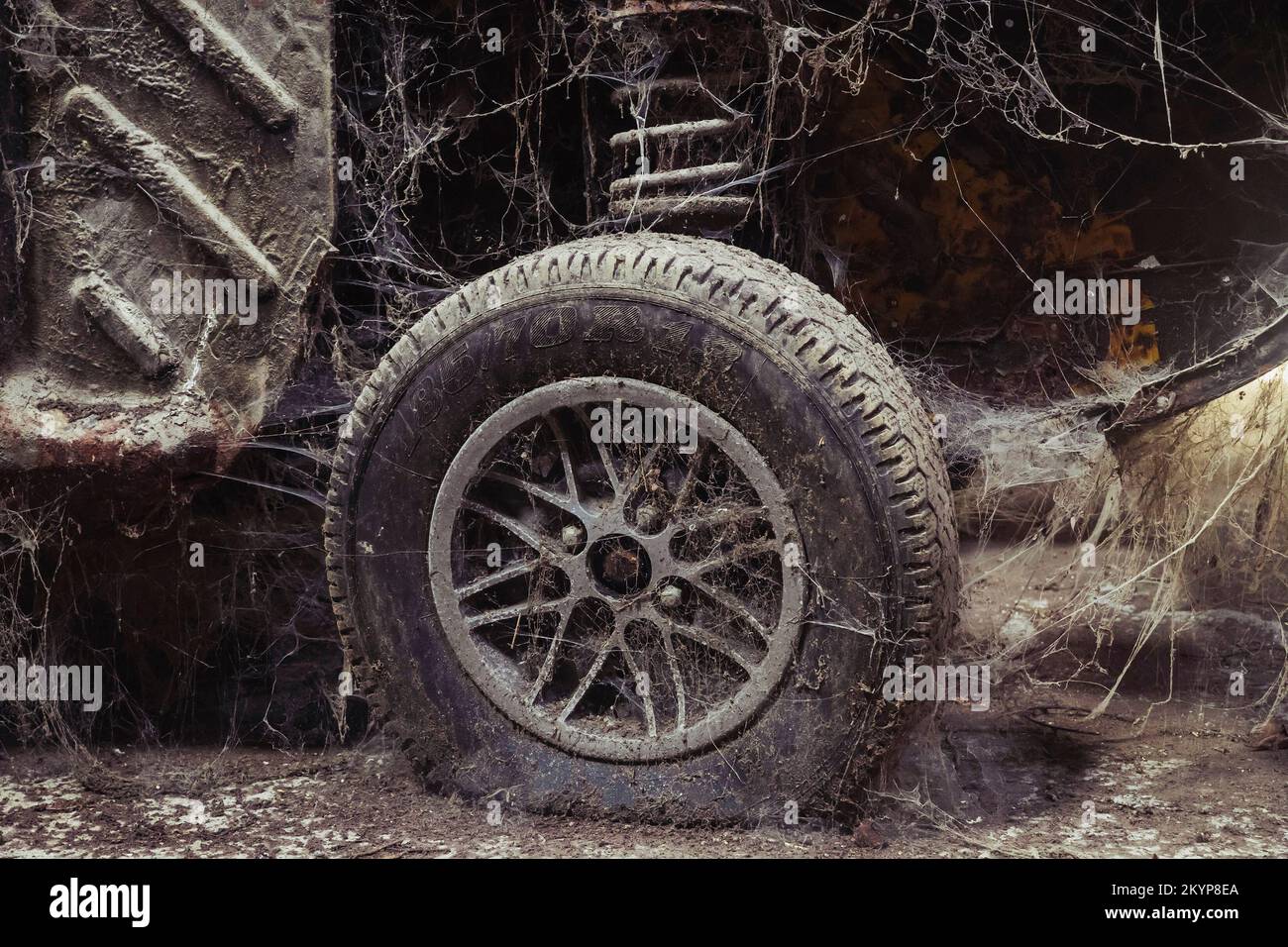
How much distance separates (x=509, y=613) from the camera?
269 cm

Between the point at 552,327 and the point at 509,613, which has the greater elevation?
the point at 552,327

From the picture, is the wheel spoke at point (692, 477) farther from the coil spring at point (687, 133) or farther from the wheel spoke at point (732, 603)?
the coil spring at point (687, 133)

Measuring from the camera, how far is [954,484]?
138 inches

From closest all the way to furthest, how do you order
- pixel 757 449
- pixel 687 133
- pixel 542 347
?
pixel 757 449, pixel 542 347, pixel 687 133

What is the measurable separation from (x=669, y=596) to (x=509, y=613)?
0.34 meters

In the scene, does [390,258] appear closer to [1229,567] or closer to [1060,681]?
[1060,681]

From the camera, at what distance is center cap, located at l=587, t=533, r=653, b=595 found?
263 centimetres

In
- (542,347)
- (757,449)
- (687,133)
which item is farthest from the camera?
(687,133)

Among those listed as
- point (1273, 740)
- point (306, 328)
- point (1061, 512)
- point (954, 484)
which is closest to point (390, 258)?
point (306, 328)

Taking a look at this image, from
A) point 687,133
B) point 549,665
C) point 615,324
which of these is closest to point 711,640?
point 549,665

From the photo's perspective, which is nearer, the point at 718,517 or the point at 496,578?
the point at 718,517

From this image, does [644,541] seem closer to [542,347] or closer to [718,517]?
[718,517]

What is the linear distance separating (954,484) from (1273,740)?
3.10 ft

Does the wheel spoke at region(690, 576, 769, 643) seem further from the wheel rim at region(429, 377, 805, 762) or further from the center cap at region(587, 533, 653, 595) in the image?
the center cap at region(587, 533, 653, 595)
